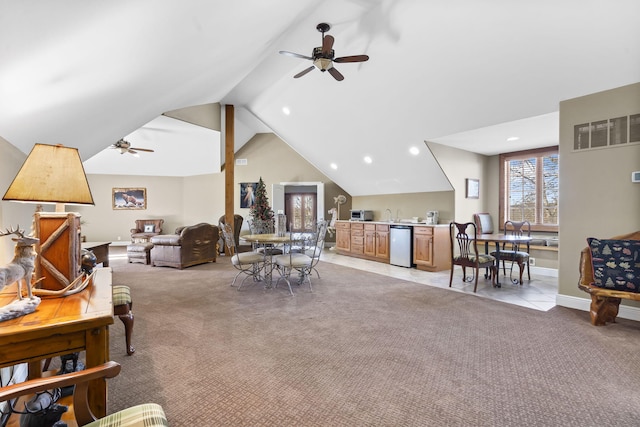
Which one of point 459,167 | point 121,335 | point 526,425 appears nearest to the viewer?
point 526,425

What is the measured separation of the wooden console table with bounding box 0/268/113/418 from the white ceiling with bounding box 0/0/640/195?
3.84 ft

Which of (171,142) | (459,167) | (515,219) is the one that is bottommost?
(515,219)

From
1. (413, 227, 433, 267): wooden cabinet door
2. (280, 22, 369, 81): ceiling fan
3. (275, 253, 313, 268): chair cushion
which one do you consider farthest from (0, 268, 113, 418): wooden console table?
(413, 227, 433, 267): wooden cabinet door

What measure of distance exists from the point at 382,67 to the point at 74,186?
432 centimetres

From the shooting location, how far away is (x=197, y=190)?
33.7 ft

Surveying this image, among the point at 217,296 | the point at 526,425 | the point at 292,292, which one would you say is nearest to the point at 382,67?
the point at 292,292

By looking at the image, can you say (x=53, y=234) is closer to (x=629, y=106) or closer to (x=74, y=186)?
(x=74, y=186)

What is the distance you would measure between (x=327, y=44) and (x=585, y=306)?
14.1ft

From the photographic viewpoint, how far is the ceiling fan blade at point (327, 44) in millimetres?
3516

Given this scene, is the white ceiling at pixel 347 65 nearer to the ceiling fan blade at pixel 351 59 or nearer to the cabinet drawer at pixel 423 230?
the ceiling fan blade at pixel 351 59

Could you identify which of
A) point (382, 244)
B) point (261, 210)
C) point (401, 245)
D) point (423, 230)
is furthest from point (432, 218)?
point (261, 210)

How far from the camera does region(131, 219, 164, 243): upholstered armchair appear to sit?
9492 mm

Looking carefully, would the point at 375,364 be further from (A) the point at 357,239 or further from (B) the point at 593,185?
(A) the point at 357,239

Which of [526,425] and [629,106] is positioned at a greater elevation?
[629,106]
